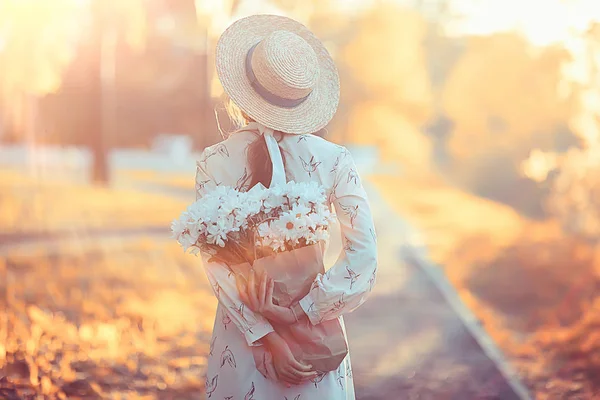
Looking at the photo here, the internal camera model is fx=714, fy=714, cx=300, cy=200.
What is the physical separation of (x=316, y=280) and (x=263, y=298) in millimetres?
104

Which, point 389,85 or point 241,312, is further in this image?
point 389,85

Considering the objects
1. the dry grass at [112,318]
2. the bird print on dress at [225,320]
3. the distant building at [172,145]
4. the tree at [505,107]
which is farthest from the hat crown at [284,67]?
the distant building at [172,145]

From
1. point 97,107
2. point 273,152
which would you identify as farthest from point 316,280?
point 97,107

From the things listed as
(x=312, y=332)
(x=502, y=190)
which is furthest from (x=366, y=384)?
(x=312, y=332)

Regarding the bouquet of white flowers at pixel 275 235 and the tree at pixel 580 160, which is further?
the tree at pixel 580 160

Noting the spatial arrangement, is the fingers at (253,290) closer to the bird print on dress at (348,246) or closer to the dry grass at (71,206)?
the bird print on dress at (348,246)

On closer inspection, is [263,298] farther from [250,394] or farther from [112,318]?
[112,318]

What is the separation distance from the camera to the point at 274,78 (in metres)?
1.33

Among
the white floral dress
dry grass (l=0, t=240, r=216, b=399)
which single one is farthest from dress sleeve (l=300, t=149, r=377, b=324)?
dry grass (l=0, t=240, r=216, b=399)

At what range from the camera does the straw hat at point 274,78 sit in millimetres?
1334

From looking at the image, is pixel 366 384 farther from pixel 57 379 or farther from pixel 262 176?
pixel 262 176

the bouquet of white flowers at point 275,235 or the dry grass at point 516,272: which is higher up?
the dry grass at point 516,272

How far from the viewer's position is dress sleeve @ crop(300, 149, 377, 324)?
1302mm

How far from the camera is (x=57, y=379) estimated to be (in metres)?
3.16
